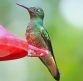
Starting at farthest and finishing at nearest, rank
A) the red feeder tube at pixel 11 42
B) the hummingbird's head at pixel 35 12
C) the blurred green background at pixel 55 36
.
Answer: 1. the blurred green background at pixel 55 36
2. the hummingbird's head at pixel 35 12
3. the red feeder tube at pixel 11 42

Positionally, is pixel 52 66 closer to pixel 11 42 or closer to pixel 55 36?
pixel 11 42

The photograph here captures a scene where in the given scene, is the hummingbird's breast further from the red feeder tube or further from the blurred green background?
the blurred green background

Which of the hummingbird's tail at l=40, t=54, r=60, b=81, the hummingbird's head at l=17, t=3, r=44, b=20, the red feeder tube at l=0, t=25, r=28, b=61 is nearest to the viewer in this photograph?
the red feeder tube at l=0, t=25, r=28, b=61

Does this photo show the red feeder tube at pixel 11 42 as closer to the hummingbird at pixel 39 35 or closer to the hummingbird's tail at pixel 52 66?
the hummingbird at pixel 39 35

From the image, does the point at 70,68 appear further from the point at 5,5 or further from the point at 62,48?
the point at 5,5

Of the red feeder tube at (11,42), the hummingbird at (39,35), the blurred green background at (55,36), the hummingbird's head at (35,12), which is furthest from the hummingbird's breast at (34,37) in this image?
the blurred green background at (55,36)

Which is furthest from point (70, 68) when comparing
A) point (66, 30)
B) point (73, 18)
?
point (73, 18)

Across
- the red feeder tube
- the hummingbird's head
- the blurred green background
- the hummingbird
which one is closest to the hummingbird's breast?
the hummingbird

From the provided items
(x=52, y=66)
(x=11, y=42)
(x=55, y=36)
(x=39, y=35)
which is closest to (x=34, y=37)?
(x=39, y=35)
